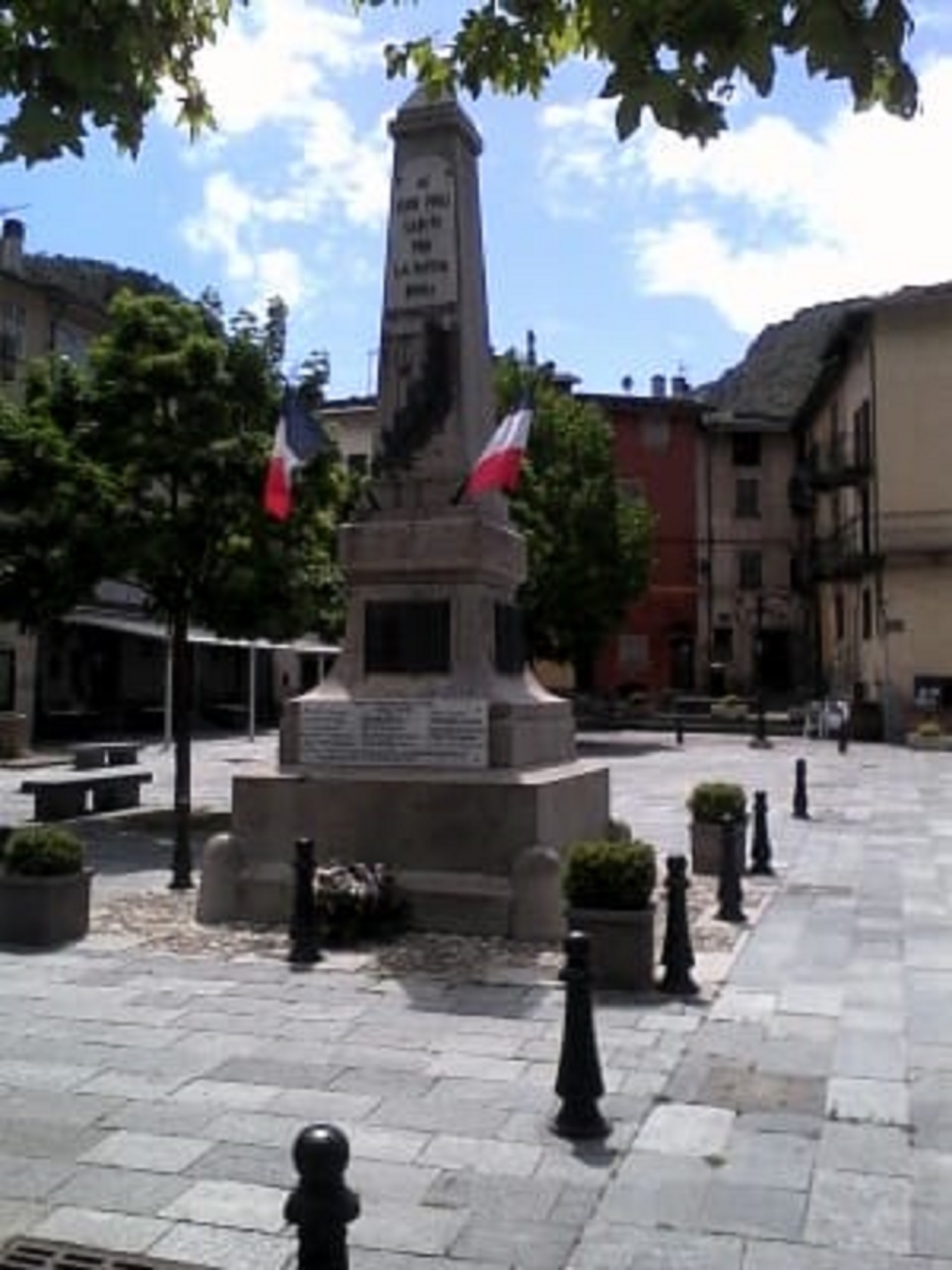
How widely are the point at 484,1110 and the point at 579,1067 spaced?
0.55m

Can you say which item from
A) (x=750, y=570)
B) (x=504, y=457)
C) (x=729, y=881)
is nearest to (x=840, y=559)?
(x=750, y=570)

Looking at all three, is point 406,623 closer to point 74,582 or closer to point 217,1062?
point 217,1062

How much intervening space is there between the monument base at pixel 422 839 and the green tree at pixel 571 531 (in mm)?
25849

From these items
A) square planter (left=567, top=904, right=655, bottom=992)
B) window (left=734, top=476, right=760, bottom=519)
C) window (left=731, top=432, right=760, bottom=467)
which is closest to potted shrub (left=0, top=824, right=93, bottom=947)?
square planter (left=567, top=904, right=655, bottom=992)

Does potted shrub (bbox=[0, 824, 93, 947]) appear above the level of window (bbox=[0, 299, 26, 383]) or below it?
below

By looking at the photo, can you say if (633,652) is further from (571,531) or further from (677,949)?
(677,949)

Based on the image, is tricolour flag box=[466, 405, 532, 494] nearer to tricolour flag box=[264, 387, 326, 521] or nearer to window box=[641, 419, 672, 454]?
tricolour flag box=[264, 387, 326, 521]

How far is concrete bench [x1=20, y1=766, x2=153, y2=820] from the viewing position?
62.0 feet

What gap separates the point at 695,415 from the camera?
59.3 metres

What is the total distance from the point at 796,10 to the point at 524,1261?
151 inches

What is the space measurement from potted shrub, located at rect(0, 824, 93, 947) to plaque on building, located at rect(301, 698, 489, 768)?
2031 mm

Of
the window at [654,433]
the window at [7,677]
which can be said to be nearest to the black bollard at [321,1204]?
the window at [7,677]

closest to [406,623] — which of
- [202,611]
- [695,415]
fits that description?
[202,611]

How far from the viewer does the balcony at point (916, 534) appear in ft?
137
